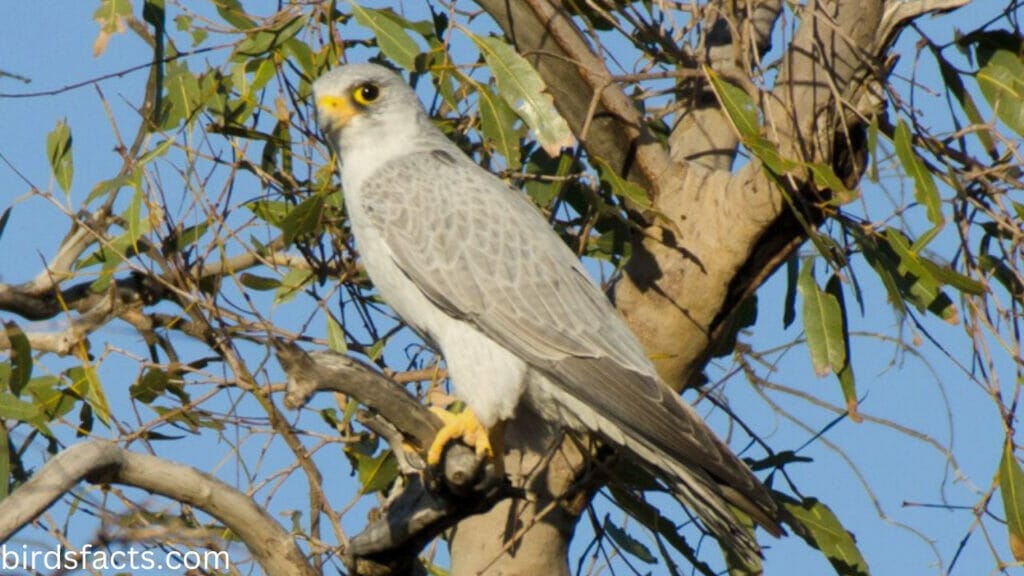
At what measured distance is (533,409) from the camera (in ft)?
12.9

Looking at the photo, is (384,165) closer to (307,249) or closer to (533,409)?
(307,249)

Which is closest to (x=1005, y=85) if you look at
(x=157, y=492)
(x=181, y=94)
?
(x=181, y=94)

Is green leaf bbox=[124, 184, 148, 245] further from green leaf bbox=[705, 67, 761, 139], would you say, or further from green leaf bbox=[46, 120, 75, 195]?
green leaf bbox=[705, 67, 761, 139]

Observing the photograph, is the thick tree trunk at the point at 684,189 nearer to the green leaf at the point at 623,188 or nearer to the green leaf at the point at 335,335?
the green leaf at the point at 623,188

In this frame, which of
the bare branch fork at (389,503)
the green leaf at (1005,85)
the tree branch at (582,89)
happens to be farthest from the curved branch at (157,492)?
the green leaf at (1005,85)

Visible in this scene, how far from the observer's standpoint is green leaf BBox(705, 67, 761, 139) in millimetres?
3682

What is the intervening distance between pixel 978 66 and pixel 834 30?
0.46m

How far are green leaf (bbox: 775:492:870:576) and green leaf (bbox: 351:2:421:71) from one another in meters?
1.58

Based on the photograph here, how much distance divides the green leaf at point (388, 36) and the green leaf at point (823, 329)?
47.3 inches

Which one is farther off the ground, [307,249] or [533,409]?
[307,249]

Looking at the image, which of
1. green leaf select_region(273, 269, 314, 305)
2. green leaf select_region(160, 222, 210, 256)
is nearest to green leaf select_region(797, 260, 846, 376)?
green leaf select_region(273, 269, 314, 305)

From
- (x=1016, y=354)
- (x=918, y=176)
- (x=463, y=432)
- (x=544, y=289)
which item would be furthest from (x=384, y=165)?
(x=1016, y=354)

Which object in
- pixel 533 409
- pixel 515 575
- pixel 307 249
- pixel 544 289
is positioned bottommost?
pixel 515 575

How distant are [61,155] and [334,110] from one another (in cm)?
75
